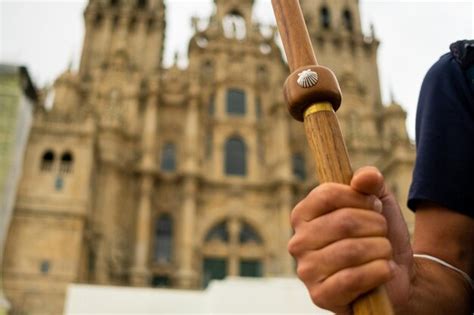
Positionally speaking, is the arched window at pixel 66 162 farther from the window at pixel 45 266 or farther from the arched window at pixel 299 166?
the arched window at pixel 299 166

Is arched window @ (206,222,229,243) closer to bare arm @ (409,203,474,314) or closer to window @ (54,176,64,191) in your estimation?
window @ (54,176,64,191)

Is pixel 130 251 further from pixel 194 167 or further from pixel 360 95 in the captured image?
pixel 360 95

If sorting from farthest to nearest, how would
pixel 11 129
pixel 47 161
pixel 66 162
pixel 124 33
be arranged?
pixel 124 33
pixel 66 162
pixel 47 161
pixel 11 129

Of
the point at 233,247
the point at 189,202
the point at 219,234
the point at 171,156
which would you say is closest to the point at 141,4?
the point at 171,156

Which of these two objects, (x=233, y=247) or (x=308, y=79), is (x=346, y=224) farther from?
(x=233, y=247)

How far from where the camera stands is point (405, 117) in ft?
89.0

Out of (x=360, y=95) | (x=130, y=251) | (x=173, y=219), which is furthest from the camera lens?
(x=360, y=95)

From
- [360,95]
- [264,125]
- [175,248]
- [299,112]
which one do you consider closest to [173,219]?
[175,248]

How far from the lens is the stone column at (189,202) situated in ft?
68.9

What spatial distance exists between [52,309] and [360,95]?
1938cm

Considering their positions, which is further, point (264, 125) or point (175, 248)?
point (264, 125)

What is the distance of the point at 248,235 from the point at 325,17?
1628 centimetres

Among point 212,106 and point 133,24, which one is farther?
point 133,24

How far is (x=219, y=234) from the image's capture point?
915 inches
